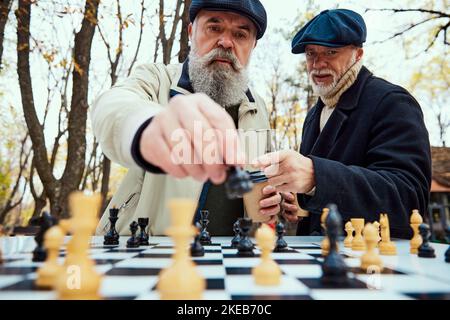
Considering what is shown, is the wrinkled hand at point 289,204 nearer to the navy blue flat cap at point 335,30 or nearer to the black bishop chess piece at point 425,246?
the black bishop chess piece at point 425,246

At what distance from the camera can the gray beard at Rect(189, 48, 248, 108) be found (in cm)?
285

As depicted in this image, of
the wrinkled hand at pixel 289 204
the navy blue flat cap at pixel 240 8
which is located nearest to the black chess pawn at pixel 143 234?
the wrinkled hand at pixel 289 204

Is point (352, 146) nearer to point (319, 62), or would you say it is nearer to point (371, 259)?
point (319, 62)

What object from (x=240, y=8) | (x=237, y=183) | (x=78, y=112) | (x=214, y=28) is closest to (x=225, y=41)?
(x=214, y=28)

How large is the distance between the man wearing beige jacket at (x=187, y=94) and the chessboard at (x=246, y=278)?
0.35 meters

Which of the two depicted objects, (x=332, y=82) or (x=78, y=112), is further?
(x=78, y=112)

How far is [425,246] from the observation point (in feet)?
4.90

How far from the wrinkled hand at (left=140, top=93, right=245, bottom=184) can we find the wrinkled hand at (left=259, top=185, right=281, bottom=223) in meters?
1.09

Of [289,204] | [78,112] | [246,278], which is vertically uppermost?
[78,112]

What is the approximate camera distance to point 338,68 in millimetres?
2965

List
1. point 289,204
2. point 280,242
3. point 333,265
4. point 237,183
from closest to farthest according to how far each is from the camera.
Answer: point 237,183 < point 333,265 < point 280,242 < point 289,204

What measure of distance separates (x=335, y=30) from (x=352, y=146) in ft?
3.33

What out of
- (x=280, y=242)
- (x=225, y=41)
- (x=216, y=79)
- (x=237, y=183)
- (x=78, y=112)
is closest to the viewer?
(x=237, y=183)
